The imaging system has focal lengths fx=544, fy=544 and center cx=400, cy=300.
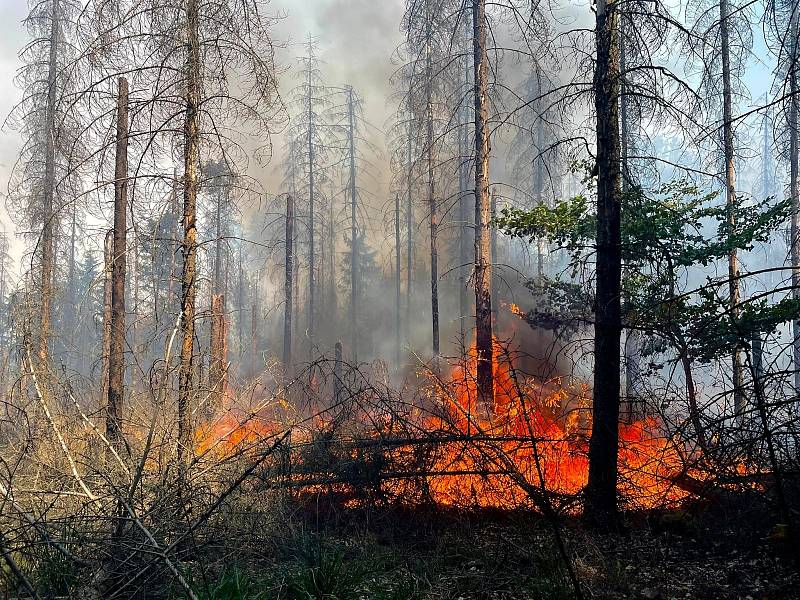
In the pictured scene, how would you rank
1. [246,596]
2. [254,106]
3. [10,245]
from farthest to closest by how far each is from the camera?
[10,245] < [254,106] < [246,596]

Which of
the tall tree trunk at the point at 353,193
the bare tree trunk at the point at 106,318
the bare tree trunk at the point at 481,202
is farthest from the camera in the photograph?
the tall tree trunk at the point at 353,193

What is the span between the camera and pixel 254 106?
809 cm

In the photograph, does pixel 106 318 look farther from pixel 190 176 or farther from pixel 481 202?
pixel 481 202

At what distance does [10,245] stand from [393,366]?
115 ft

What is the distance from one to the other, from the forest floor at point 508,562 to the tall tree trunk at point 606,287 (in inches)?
23.2

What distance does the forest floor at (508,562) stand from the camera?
15.0 ft

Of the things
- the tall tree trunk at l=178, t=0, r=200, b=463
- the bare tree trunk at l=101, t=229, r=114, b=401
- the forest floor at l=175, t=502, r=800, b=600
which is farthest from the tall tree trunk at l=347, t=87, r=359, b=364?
the forest floor at l=175, t=502, r=800, b=600

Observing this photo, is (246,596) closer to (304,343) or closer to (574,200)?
(574,200)

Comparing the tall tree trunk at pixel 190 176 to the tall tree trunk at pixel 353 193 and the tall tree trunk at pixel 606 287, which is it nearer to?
the tall tree trunk at pixel 606 287

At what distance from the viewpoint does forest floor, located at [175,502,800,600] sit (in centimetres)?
459

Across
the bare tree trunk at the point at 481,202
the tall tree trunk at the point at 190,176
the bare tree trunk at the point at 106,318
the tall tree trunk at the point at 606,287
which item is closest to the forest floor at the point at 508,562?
the tall tree trunk at the point at 606,287

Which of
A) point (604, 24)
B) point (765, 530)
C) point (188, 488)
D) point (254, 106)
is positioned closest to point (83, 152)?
point (254, 106)

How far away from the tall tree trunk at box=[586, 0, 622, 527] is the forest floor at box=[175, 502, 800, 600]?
0.59 meters

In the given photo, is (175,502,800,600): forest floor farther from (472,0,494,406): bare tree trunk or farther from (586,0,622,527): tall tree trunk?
(472,0,494,406): bare tree trunk
